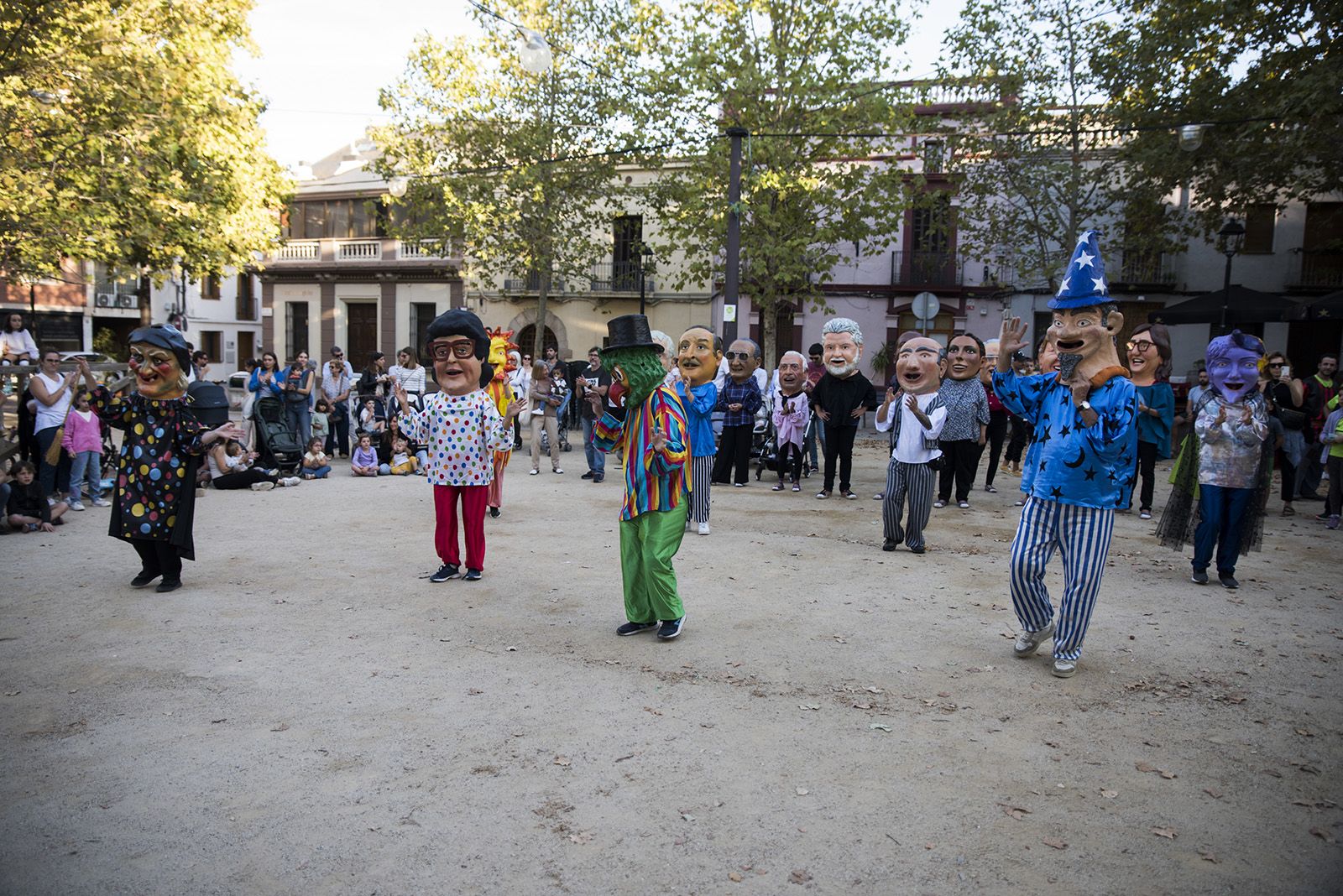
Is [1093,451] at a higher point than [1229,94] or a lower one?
lower

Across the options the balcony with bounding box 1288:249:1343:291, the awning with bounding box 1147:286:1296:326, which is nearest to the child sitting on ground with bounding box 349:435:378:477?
the awning with bounding box 1147:286:1296:326

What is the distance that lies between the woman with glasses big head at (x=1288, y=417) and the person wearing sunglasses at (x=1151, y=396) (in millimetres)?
1817

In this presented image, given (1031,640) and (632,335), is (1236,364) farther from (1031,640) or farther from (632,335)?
(632,335)

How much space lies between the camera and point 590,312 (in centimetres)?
3216

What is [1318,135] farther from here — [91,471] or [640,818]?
[91,471]

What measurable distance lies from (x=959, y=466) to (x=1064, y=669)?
6.38 meters

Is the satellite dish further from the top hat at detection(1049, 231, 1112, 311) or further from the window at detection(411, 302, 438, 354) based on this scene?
the window at detection(411, 302, 438, 354)

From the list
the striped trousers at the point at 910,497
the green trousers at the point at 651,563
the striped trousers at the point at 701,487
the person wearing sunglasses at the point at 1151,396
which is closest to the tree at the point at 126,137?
the striped trousers at the point at 701,487

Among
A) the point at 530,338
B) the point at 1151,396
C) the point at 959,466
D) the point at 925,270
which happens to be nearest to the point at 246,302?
the point at 530,338

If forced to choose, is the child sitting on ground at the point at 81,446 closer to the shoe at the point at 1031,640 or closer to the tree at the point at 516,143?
the shoe at the point at 1031,640

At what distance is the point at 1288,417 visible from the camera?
1215cm

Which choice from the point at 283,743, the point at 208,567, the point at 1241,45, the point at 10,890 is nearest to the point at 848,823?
the point at 283,743

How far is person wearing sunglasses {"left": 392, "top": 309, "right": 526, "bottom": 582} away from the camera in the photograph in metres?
7.14

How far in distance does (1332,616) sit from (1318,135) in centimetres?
1195
